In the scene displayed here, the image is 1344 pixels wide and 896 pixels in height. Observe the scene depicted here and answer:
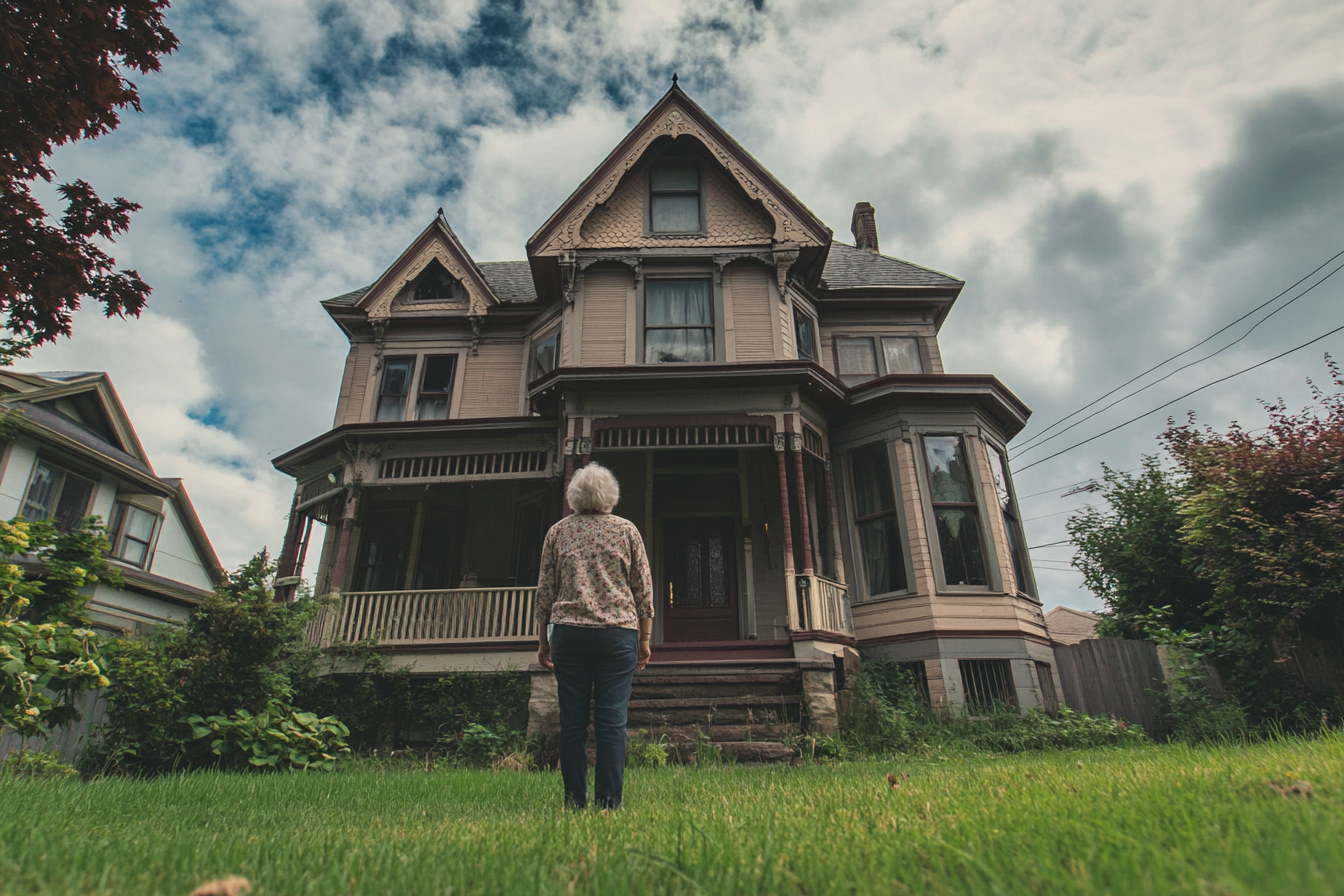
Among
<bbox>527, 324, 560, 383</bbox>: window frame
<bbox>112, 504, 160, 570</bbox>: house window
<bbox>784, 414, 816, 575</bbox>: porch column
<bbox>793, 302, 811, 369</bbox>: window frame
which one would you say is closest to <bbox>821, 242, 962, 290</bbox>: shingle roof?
<bbox>793, 302, 811, 369</bbox>: window frame

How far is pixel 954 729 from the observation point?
984 cm

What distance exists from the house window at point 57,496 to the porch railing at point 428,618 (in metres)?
9.55

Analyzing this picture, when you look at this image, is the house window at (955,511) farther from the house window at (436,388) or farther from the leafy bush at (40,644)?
the leafy bush at (40,644)

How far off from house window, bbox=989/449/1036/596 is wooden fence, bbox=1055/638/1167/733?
2.08m

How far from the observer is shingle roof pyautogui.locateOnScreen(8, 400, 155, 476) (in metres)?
17.3

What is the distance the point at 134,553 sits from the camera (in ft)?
67.6

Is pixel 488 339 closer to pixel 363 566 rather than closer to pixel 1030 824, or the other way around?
pixel 363 566

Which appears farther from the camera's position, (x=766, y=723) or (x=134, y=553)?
(x=134, y=553)

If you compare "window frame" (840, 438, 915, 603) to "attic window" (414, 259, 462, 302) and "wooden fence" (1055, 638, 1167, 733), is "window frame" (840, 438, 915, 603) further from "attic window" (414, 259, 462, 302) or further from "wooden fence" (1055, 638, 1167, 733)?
"attic window" (414, 259, 462, 302)

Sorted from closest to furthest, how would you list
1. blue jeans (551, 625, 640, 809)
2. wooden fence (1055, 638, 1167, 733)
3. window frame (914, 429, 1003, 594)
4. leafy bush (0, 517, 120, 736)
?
blue jeans (551, 625, 640, 809) < leafy bush (0, 517, 120, 736) < wooden fence (1055, 638, 1167, 733) < window frame (914, 429, 1003, 594)

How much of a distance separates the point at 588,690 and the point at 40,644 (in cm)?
443

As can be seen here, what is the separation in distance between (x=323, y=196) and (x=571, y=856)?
16.0 m

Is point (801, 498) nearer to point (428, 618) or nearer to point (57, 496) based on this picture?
point (428, 618)

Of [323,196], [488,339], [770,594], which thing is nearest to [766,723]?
[770,594]
